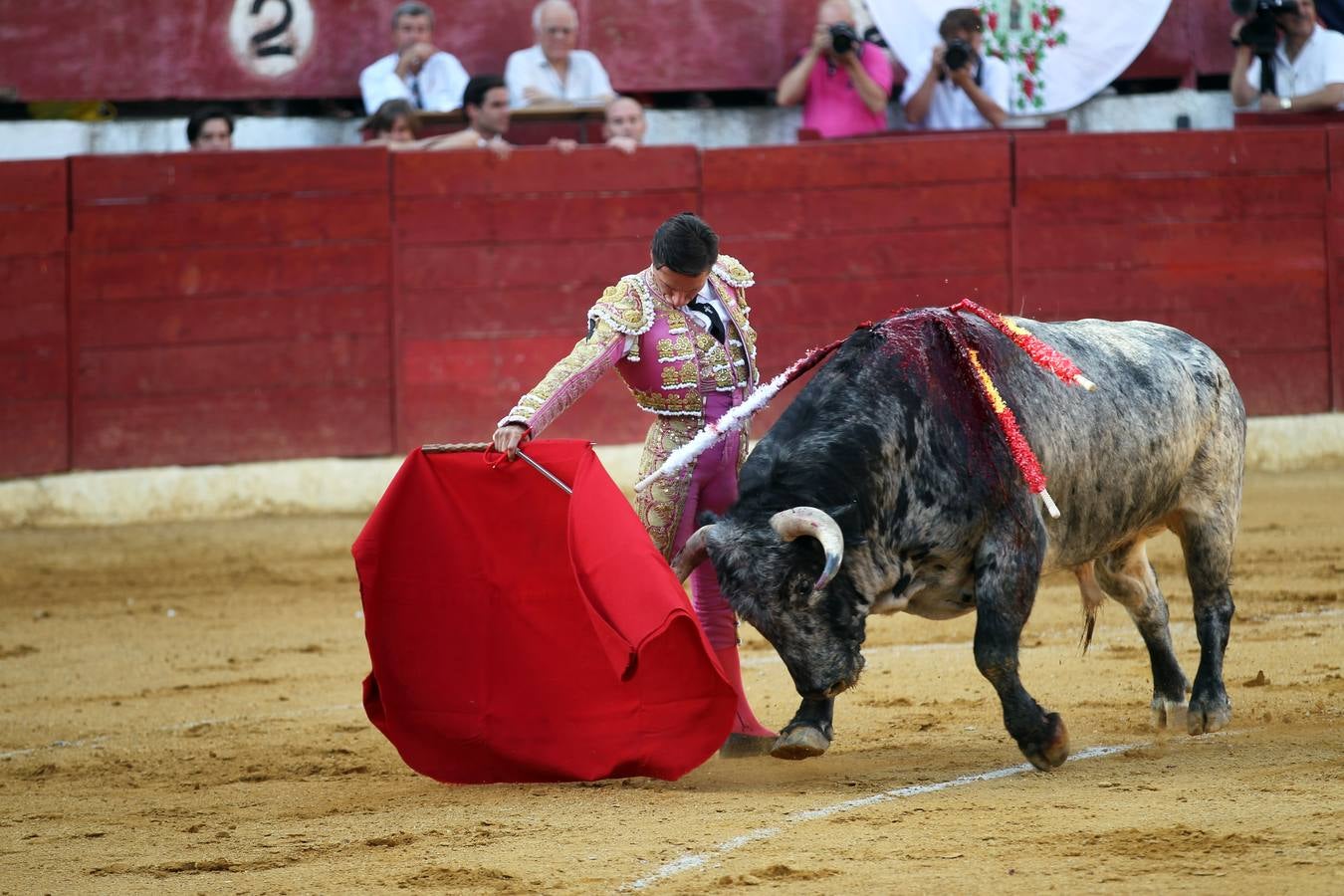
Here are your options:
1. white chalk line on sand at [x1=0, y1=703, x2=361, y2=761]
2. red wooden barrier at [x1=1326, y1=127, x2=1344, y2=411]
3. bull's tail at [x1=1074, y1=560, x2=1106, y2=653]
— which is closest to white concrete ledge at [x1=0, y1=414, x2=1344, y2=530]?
white chalk line on sand at [x1=0, y1=703, x2=361, y2=761]

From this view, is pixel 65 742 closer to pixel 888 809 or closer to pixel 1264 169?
pixel 888 809

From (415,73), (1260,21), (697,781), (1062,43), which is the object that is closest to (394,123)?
(415,73)

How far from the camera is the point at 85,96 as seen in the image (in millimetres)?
8828

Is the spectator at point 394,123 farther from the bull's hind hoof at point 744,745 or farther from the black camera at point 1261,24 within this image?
the bull's hind hoof at point 744,745

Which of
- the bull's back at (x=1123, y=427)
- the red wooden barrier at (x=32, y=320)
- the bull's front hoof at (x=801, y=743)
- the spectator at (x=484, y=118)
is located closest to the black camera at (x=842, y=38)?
the spectator at (x=484, y=118)

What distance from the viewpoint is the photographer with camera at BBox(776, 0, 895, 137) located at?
28.0ft

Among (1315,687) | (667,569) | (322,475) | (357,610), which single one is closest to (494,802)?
(667,569)

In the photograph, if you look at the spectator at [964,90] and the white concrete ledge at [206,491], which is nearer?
the white concrete ledge at [206,491]

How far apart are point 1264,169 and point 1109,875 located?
6692 millimetres

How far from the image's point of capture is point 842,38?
832cm

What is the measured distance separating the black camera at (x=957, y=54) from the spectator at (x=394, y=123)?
2430mm

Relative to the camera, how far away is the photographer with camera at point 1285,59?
347 inches

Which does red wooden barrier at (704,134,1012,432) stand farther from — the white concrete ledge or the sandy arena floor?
the sandy arena floor

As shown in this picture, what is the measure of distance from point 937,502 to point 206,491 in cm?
505
